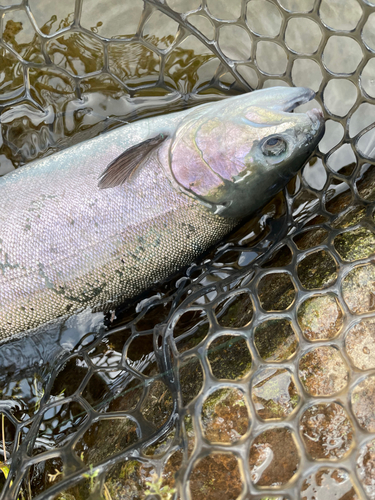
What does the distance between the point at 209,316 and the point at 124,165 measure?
1.05 metres

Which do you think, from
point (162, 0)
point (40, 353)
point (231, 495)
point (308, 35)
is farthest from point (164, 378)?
point (308, 35)

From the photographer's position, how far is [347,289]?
7.55 ft

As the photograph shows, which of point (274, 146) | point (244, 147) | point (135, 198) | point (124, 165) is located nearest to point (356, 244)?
point (274, 146)

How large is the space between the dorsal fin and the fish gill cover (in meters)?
0.60

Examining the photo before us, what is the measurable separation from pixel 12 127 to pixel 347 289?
2552mm

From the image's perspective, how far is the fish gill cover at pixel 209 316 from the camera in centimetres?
200

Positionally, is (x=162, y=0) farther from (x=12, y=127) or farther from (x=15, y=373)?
(x=15, y=373)

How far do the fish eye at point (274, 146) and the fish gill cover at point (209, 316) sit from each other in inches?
18.8

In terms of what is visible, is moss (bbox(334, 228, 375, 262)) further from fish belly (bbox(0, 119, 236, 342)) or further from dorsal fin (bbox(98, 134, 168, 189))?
dorsal fin (bbox(98, 134, 168, 189))

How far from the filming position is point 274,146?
2.38 meters

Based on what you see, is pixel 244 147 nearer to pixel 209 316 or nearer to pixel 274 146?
pixel 274 146

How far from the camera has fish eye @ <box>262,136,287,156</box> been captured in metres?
2.37

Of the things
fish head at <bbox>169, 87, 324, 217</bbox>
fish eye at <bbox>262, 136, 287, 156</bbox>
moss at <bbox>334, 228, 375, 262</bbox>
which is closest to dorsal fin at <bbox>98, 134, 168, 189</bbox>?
fish head at <bbox>169, 87, 324, 217</bbox>

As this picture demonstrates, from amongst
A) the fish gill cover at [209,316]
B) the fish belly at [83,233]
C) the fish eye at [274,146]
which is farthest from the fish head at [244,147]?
the fish gill cover at [209,316]
